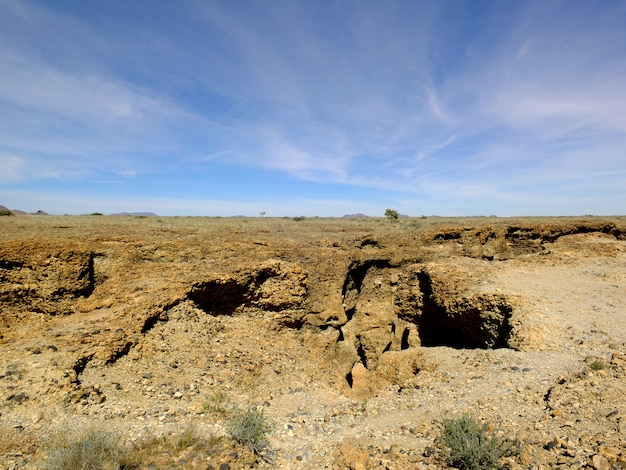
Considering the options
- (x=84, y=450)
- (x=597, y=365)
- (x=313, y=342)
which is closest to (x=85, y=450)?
(x=84, y=450)

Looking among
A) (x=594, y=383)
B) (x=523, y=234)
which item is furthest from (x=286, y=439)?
(x=523, y=234)

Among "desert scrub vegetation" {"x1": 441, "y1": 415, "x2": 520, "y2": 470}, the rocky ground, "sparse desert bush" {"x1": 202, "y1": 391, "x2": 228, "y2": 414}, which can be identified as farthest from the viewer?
"sparse desert bush" {"x1": 202, "y1": 391, "x2": 228, "y2": 414}

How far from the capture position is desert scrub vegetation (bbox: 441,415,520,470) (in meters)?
5.22

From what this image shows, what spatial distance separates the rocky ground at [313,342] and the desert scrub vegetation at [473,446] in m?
0.20

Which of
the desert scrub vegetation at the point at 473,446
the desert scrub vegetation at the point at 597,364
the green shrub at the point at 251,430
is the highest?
the desert scrub vegetation at the point at 597,364

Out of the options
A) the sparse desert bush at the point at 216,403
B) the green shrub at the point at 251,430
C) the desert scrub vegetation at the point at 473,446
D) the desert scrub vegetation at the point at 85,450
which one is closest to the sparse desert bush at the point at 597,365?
the desert scrub vegetation at the point at 473,446

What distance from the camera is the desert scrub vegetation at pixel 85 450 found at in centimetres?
504

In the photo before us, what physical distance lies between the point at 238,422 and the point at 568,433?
227 inches

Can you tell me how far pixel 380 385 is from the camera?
9.85 m

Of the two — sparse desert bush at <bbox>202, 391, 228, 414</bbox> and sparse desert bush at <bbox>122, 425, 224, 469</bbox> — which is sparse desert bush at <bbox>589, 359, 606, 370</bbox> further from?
sparse desert bush at <bbox>202, 391, 228, 414</bbox>

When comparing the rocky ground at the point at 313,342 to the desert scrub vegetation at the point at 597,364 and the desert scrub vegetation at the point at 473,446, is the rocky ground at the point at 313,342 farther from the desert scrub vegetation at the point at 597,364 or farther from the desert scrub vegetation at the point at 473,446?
the desert scrub vegetation at the point at 473,446

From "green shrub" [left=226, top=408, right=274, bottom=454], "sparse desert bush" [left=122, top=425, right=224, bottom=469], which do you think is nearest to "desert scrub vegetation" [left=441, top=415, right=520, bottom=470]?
"green shrub" [left=226, top=408, right=274, bottom=454]

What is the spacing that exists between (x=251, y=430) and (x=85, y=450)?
269 centimetres

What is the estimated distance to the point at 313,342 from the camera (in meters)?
11.7
